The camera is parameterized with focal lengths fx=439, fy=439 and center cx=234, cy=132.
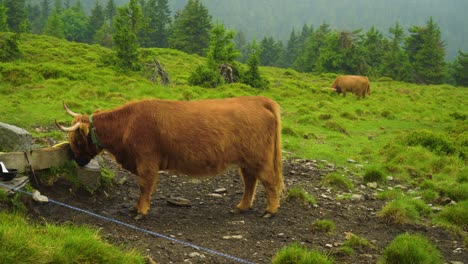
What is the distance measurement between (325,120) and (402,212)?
11.1 meters

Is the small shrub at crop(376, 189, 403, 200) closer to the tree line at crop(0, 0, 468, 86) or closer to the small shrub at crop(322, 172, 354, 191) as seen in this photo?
the small shrub at crop(322, 172, 354, 191)

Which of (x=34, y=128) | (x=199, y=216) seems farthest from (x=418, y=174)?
(x=34, y=128)

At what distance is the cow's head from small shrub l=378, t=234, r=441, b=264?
15.6 feet

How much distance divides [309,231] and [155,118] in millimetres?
3058

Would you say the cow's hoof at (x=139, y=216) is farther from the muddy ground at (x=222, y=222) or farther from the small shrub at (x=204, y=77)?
the small shrub at (x=204, y=77)

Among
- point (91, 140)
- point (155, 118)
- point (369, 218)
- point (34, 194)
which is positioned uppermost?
point (155, 118)

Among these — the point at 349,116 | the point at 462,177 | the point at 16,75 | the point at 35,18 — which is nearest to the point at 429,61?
the point at 349,116

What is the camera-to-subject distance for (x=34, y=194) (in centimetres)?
638

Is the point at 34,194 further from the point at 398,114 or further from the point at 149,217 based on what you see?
the point at 398,114

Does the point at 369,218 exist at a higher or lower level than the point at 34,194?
lower

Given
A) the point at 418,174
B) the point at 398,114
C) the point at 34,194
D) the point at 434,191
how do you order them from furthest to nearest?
1. the point at 398,114
2. the point at 418,174
3. the point at 434,191
4. the point at 34,194

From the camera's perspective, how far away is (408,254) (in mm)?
5793

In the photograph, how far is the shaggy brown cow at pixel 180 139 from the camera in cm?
706

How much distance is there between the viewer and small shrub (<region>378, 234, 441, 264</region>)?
5.76 meters
